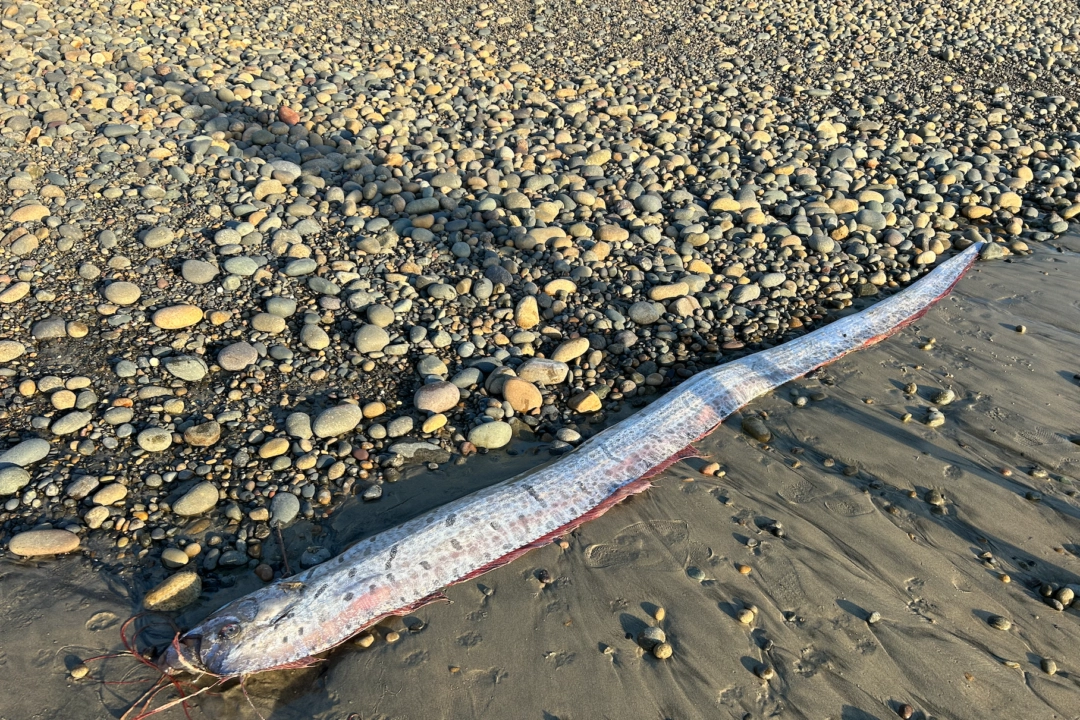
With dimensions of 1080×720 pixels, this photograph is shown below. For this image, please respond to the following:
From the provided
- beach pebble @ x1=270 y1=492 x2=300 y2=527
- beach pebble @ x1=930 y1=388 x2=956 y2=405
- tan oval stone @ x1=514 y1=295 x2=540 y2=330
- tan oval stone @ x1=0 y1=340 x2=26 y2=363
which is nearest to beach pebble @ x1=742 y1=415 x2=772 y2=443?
beach pebble @ x1=930 y1=388 x2=956 y2=405

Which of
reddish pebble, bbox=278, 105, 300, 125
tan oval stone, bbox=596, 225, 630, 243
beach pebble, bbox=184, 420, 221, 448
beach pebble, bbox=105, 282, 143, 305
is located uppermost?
reddish pebble, bbox=278, 105, 300, 125

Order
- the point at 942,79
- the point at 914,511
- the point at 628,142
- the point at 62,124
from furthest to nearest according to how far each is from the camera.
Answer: the point at 942,79
the point at 628,142
the point at 62,124
the point at 914,511

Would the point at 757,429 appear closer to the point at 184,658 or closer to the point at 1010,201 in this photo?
the point at 184,658

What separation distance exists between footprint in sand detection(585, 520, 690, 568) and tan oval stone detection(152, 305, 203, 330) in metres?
3.35

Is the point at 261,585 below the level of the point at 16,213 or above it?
below

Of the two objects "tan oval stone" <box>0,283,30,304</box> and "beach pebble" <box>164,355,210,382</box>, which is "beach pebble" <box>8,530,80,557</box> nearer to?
"beach pebble" <box>164,355,210,382</box>

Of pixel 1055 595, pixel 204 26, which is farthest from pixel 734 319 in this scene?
pixel 204 26

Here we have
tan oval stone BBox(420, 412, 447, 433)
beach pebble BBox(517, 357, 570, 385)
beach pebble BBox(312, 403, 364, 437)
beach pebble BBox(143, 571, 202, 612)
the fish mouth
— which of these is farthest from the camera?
beach pebble BBox(517, 357, 570, 385)

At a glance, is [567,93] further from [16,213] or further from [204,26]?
[16,213]

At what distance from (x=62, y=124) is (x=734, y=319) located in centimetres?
643

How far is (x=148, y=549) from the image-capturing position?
4371 millimetres

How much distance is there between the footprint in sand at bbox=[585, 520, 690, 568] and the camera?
4.43 meters

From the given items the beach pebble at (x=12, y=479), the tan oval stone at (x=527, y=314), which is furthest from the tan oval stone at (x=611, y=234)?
the beach pebble at (x=12, y=479)

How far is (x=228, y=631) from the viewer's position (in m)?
3.82
